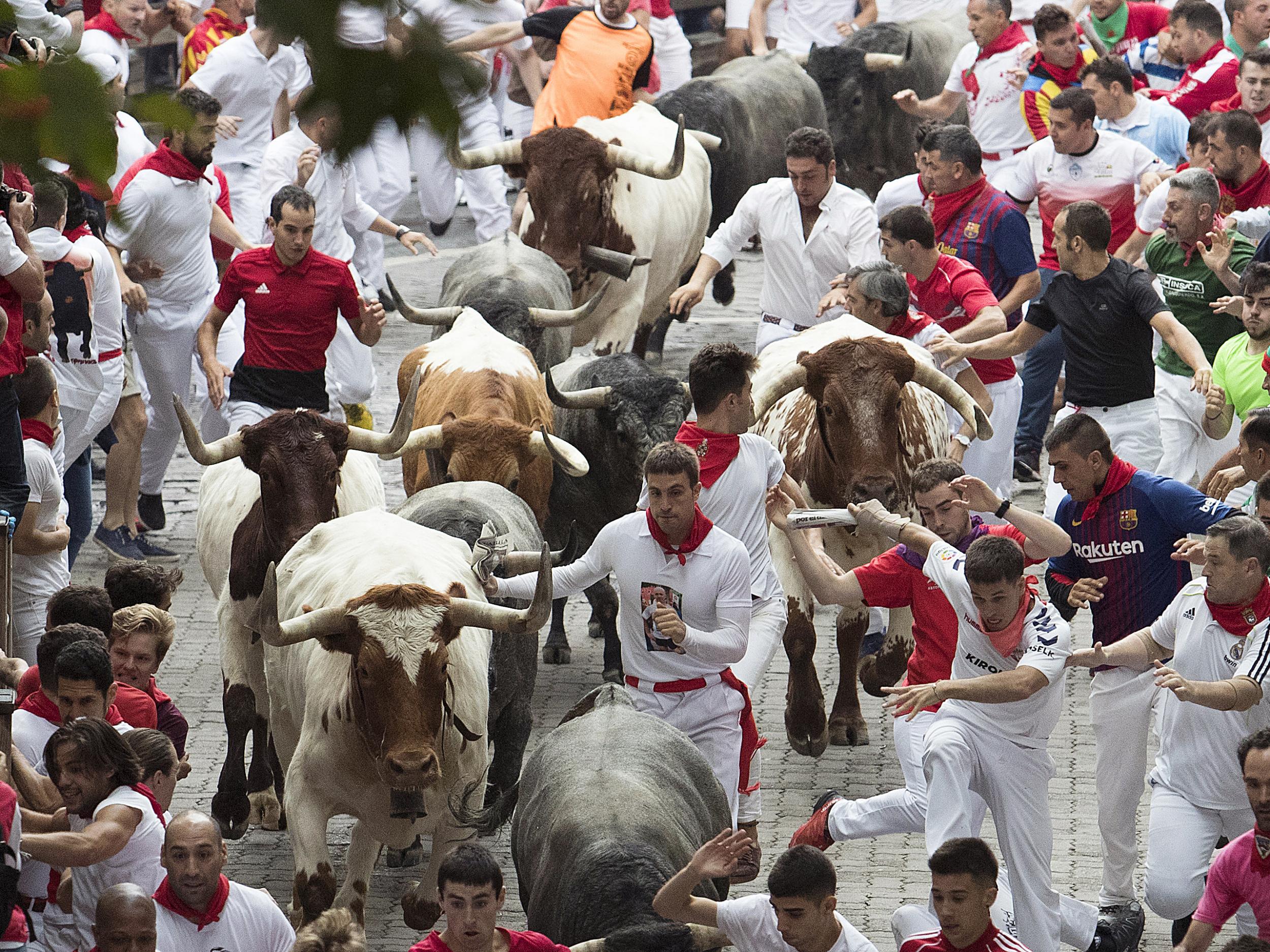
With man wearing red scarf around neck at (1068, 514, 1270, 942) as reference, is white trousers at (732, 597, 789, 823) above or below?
below

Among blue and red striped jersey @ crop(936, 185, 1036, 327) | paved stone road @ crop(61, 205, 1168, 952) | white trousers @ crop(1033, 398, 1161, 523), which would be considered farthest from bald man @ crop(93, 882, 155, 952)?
blue and red striped jersey @ crop(936, 185, 1036, 327)

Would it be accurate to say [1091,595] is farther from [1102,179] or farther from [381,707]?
[1102,179]

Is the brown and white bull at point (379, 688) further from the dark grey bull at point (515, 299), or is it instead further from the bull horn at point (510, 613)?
the dark grey bull at point (515, 299)

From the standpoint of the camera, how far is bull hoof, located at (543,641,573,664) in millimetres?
10406

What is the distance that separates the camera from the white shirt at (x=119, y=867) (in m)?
6.12

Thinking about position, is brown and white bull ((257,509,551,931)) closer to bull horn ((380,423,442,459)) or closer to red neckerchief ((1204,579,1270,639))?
bull horn ((380,423,442,459))

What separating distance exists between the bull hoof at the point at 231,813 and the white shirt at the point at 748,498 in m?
2.18

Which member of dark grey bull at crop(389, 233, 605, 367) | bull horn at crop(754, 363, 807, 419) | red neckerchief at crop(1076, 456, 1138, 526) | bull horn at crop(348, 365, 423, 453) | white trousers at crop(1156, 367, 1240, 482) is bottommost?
dark grey bull at crop(389, 233, 605, 367)

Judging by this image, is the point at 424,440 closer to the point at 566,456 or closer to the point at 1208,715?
the point at 566,456

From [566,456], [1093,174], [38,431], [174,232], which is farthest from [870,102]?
[38,431]

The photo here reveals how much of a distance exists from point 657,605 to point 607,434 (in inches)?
88.7

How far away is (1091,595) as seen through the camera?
7.34m

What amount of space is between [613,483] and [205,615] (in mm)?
2864

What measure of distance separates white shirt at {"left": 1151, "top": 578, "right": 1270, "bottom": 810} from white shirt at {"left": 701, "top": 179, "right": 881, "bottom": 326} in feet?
14.1
